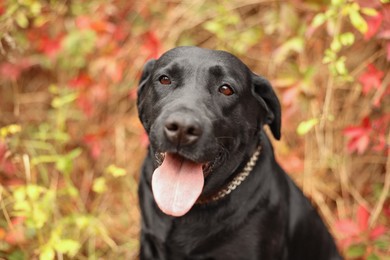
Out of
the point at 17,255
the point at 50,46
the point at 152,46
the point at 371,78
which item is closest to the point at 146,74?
the point at 152,46

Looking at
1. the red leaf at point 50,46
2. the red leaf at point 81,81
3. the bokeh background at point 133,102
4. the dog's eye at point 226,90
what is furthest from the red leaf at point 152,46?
the dog's eye at point 226,90

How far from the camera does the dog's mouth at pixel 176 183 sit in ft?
7.22

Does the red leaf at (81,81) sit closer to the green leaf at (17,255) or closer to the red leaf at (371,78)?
the green leaf at (17,255)

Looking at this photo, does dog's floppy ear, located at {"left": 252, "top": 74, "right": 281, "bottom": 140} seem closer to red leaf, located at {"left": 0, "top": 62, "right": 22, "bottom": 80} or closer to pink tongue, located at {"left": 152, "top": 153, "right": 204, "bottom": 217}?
pink tongue, located at {"left": 152, "top": 153, "right": 204, "bottom": 217}

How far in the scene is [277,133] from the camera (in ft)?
8.61

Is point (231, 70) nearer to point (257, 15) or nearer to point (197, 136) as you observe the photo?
point (197, 136)

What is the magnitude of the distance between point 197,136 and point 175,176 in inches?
9.4

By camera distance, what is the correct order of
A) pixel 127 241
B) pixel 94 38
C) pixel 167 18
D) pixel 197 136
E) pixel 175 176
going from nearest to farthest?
pixel 197 136 < pixel 175 176 < pixel 127 241 < pixel 94 38 < pixel 167 18

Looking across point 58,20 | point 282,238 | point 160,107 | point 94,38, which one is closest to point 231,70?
point 160,107

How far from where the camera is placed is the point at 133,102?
428 centimetres

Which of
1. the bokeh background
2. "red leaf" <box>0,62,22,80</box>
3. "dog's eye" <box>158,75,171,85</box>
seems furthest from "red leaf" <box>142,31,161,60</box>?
"dog's eye" <box>158,75,171,85</box>

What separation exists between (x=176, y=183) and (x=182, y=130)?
10.8 inches

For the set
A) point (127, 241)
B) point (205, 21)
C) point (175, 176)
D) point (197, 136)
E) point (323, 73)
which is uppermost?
point (197, 136)

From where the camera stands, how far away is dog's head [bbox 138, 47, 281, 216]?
84.2 inches
